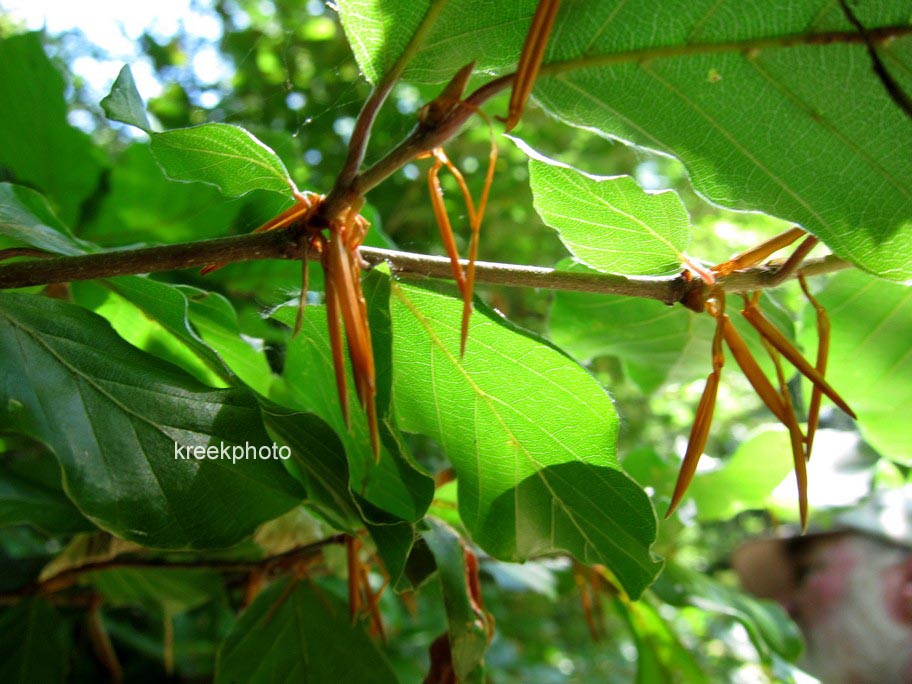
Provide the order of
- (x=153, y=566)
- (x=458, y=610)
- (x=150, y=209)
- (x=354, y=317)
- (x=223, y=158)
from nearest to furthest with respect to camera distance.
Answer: (x=354, y=317)
(x=223, y=158)
(x=458, y=610)
(x=153, y=566)
(x=150, y=209)

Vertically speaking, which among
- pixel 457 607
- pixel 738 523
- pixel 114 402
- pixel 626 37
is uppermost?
pixel 738 523

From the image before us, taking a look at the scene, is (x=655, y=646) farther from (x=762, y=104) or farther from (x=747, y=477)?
(x=762, y=104)

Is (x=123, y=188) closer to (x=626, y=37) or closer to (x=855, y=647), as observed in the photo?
(x=626, y=37)

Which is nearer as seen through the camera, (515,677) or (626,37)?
(626,37)

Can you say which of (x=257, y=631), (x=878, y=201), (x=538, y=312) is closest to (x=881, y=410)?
(x=878, y=201)

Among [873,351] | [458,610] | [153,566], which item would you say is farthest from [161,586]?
[873,351]

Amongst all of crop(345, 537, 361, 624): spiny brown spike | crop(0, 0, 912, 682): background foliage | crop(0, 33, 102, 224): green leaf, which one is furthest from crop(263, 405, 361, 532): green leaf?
crop(0, 33, 102, 224): green leaf
